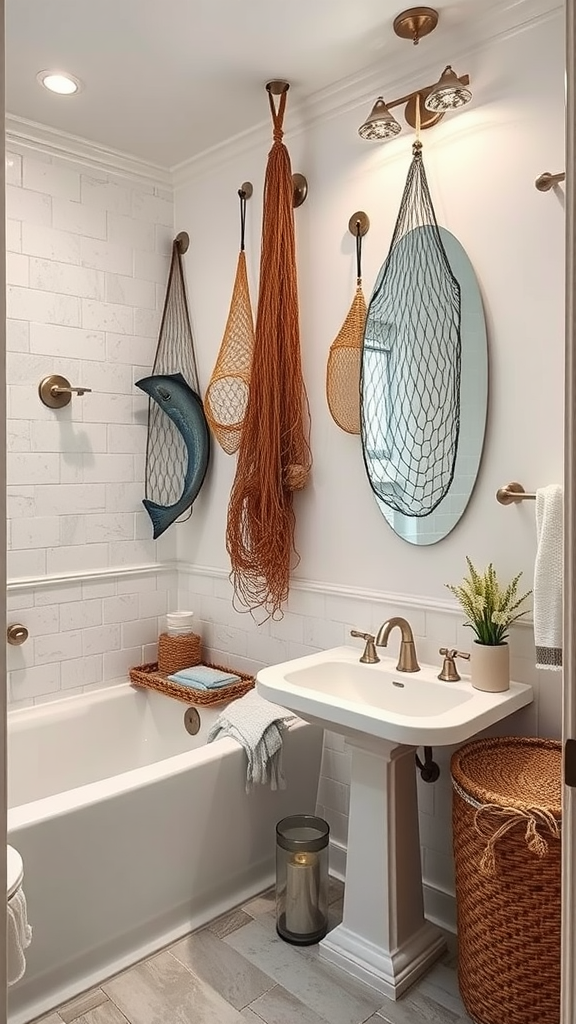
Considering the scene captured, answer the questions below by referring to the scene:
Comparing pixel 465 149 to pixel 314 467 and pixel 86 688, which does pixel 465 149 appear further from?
pixel 86 688

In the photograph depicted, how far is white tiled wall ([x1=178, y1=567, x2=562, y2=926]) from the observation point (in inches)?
87.2

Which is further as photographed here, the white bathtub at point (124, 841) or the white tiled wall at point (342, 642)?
the white tiled wall at point (342, 642)

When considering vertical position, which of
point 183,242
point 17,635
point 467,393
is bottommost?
point 17,635

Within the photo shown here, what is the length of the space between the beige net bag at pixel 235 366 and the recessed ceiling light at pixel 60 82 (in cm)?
68

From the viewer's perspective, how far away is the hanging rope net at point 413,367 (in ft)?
7.70

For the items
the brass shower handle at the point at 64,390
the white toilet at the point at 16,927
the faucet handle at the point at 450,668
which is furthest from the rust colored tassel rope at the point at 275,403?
the white toilet at the point at 16,927

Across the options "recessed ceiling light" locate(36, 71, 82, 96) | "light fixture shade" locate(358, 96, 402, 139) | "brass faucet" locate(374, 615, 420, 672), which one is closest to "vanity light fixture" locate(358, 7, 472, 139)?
"light fixture shade" locate(358, 96, 402, 139)

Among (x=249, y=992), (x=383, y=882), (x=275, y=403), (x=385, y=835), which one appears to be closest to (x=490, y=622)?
(x=385, y=835)

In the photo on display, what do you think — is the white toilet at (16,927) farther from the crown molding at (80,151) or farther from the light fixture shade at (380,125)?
the crown molding at (80,151)

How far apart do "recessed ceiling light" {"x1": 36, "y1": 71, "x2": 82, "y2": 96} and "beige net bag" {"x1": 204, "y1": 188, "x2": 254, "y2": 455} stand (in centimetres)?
68

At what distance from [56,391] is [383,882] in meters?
2.02

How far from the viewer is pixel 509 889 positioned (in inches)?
71.3

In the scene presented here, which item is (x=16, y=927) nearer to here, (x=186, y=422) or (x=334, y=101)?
(x=186, y=422)

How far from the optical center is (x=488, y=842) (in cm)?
181
